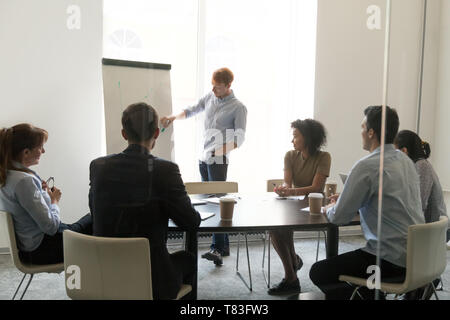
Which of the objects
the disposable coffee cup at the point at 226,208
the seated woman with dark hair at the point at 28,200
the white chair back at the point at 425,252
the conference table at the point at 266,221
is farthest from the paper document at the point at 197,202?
the white chair back at the point at 425,252

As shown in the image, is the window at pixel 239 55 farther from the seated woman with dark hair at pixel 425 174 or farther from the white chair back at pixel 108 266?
the white chair back at pixel 108 266

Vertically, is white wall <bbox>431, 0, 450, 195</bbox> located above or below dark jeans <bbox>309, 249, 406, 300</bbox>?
above

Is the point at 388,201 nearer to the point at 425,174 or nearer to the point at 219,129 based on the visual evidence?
the point at 425,174

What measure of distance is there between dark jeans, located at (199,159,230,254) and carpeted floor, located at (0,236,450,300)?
0.26ft

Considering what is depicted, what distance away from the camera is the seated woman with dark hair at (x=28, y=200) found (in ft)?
6.15

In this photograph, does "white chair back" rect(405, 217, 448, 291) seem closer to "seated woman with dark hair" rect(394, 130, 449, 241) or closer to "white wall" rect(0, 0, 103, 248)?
"seated woman with dark hair" rect(394, 130, 449, 241)

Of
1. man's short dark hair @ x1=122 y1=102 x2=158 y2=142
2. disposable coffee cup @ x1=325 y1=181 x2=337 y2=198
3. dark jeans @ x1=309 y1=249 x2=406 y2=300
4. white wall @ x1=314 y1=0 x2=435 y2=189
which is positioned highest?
white wall @ x1=314 y1=0 x2=435 y2=189

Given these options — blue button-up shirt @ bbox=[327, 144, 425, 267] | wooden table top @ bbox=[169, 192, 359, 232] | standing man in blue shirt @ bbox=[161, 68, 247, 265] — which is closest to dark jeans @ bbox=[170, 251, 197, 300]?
wooden table top @ bbox=[169, 192, 359, 232]

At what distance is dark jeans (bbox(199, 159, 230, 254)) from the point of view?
3230mm

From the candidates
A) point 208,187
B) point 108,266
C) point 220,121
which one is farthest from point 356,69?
point 108,266

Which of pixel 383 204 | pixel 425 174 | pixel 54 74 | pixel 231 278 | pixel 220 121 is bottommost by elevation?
pixel 231 278

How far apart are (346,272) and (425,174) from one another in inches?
21.7

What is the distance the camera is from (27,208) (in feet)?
6.15
